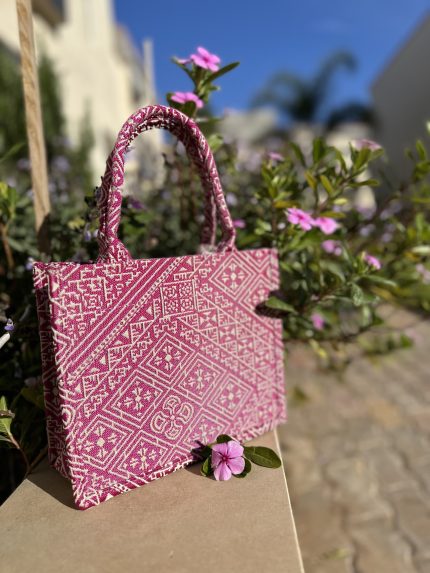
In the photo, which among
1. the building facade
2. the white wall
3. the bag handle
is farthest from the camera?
the white wall

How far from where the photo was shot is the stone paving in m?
1.88

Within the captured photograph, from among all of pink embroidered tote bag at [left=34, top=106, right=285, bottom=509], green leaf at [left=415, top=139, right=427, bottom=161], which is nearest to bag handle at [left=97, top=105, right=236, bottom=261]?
pink embroidered tote bag at [left=34, top=106, right=285, bottom=509]

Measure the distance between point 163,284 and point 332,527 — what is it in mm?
1642

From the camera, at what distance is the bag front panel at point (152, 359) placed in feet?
2.69

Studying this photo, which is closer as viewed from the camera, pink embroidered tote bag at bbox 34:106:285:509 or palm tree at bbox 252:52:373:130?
pink embroidered tote bag at bbox 34:106:285:509

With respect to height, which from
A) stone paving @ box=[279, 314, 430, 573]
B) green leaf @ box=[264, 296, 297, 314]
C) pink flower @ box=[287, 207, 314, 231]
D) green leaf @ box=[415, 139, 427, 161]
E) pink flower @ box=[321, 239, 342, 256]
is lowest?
stone paving @ box=[279, 314, 430, 573]

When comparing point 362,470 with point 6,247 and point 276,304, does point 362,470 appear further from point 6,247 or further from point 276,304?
point 6,247

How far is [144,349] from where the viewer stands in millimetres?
891

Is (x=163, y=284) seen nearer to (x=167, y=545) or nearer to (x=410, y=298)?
(x=167, y=545)

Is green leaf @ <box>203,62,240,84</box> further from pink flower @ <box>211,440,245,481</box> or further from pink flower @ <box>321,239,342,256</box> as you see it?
pink flower @ <box>211,440,245,481</box>

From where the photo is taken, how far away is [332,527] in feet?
6.66

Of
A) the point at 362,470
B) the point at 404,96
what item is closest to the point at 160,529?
the point at 362,470

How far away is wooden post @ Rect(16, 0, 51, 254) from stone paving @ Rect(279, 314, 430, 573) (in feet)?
4.82

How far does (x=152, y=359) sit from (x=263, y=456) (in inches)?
12.2
